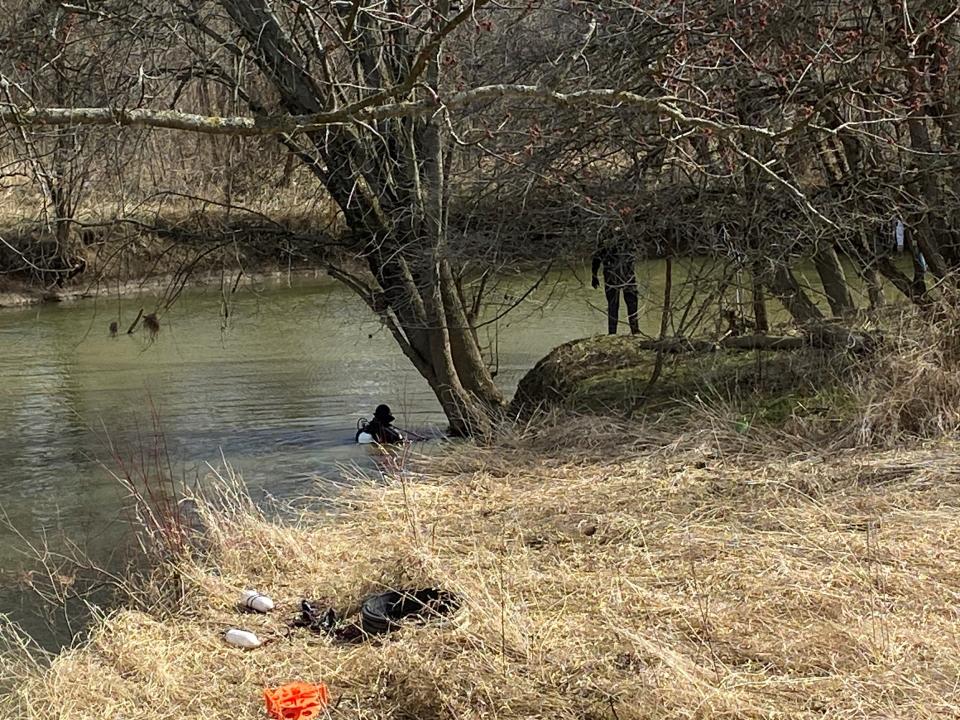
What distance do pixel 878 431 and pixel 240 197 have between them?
268 inches

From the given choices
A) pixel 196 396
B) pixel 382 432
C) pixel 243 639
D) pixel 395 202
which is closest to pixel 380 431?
pixel 382 432

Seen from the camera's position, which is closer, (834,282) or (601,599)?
(601,599)

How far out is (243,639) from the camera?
16.9 feet

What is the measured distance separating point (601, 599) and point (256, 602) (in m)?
1.62

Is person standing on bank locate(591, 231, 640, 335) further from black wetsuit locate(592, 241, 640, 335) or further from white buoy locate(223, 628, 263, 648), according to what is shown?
white buoy locate(223, 628, 263, 648)

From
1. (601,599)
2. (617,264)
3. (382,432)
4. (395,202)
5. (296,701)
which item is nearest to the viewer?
(296,701)

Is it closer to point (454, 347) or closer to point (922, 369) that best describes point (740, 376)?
point (922, 369)

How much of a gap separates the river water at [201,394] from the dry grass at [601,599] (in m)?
1.44

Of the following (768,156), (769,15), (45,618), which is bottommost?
(45,618)

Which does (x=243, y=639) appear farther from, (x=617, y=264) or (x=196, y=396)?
(x=196, y=396)

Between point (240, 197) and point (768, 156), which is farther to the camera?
point (240, 197)

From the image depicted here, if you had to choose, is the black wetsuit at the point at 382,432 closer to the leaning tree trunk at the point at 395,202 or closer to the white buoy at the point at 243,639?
the leaning tree trunk at the point at 395,202

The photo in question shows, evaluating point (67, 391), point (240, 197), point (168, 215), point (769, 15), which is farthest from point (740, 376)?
point (67, 391)

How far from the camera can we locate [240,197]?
11773mm
